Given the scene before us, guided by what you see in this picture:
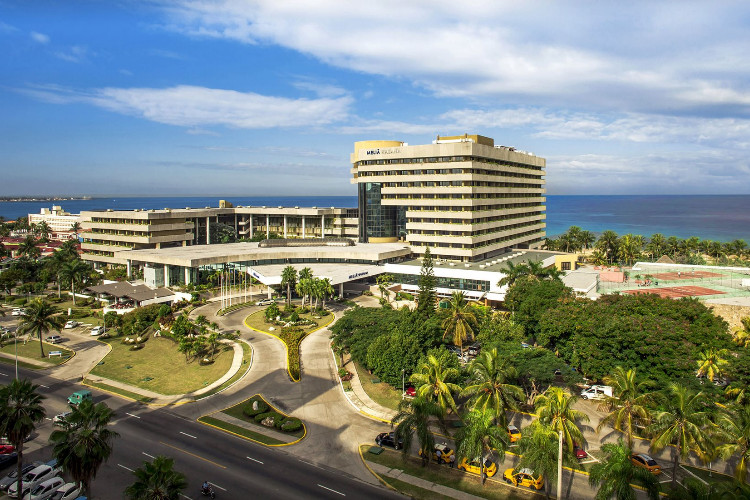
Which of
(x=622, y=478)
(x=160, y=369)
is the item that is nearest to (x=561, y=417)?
(x=622, y=478)

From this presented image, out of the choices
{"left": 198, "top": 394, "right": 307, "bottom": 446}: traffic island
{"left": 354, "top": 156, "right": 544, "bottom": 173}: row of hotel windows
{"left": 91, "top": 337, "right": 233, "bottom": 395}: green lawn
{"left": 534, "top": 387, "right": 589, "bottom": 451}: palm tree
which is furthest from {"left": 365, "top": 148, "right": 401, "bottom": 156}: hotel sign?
{"left": 534, "top": 387, "right": 589, "bottom": 451}: palm tree

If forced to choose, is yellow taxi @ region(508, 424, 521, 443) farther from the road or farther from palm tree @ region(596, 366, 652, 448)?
the road

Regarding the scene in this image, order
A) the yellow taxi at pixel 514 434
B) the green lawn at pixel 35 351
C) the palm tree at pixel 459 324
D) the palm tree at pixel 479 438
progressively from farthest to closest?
the green lawn at pixel 35 351
the palm tree at pixel 459 324
the yellow taxi at pixel 514 434
the palm tree at pixel 479 438

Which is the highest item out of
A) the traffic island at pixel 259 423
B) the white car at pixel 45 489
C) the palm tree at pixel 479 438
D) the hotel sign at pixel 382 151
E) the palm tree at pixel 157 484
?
the hotel sign at pixel 382 151

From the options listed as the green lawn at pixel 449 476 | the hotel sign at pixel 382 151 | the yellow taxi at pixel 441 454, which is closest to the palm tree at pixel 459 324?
the yellow taxi at pixel 441 454

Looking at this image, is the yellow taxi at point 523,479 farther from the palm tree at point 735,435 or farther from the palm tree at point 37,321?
the palm tree at point 37,321

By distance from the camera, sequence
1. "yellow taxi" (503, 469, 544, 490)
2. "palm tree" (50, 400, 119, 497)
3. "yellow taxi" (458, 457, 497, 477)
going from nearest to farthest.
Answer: "palm tree" (50, 400, 119, 497) < "yellow taxi" (503, 469, 544, 490) < "yellow taxi" (458, 457, 497, 477)

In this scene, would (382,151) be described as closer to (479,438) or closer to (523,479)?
(479,438)
